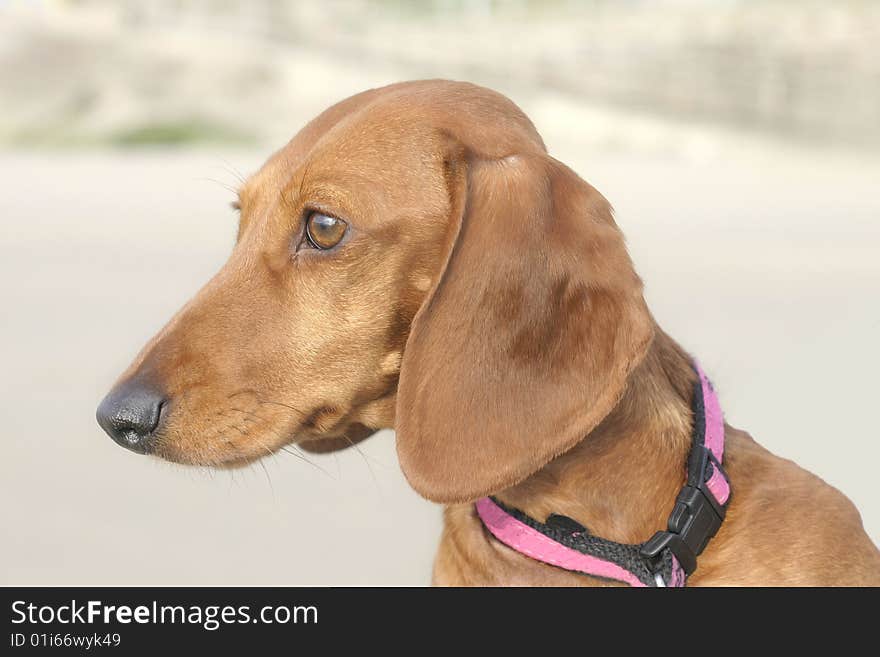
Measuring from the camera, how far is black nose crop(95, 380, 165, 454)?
8.83 ft

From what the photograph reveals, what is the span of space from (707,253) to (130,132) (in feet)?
80.1

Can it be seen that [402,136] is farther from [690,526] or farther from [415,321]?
[690,526]

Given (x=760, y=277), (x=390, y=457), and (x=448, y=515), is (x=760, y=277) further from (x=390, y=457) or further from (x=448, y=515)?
(x=448, y=515)

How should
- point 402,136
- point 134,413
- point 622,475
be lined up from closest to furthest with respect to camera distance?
point 134,413, point 622,475, point 402,136

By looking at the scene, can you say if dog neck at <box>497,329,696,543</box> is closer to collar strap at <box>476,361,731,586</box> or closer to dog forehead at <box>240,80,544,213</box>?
collar strap at <box>476,361,731,586</box>

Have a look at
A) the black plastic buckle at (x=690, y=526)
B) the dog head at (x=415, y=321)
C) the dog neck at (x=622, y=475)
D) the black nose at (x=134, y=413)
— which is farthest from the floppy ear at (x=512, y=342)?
the black nose at (x=134, y=413)

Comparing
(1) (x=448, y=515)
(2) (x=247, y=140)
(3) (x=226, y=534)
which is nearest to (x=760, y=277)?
(3) (x=226, y=534)

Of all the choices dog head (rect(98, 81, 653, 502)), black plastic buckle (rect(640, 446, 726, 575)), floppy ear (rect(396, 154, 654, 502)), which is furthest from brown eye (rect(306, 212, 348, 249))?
black plastic buckle (rect(640, 446, 726, 575))

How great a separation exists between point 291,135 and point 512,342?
28626 mm

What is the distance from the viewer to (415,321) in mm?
2738

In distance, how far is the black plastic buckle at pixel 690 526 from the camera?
2729 mm

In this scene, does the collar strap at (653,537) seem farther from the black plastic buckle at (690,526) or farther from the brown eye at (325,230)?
the brown eye at (325,230)

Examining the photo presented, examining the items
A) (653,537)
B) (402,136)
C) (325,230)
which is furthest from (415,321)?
(653,537)

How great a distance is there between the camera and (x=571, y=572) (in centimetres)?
284
